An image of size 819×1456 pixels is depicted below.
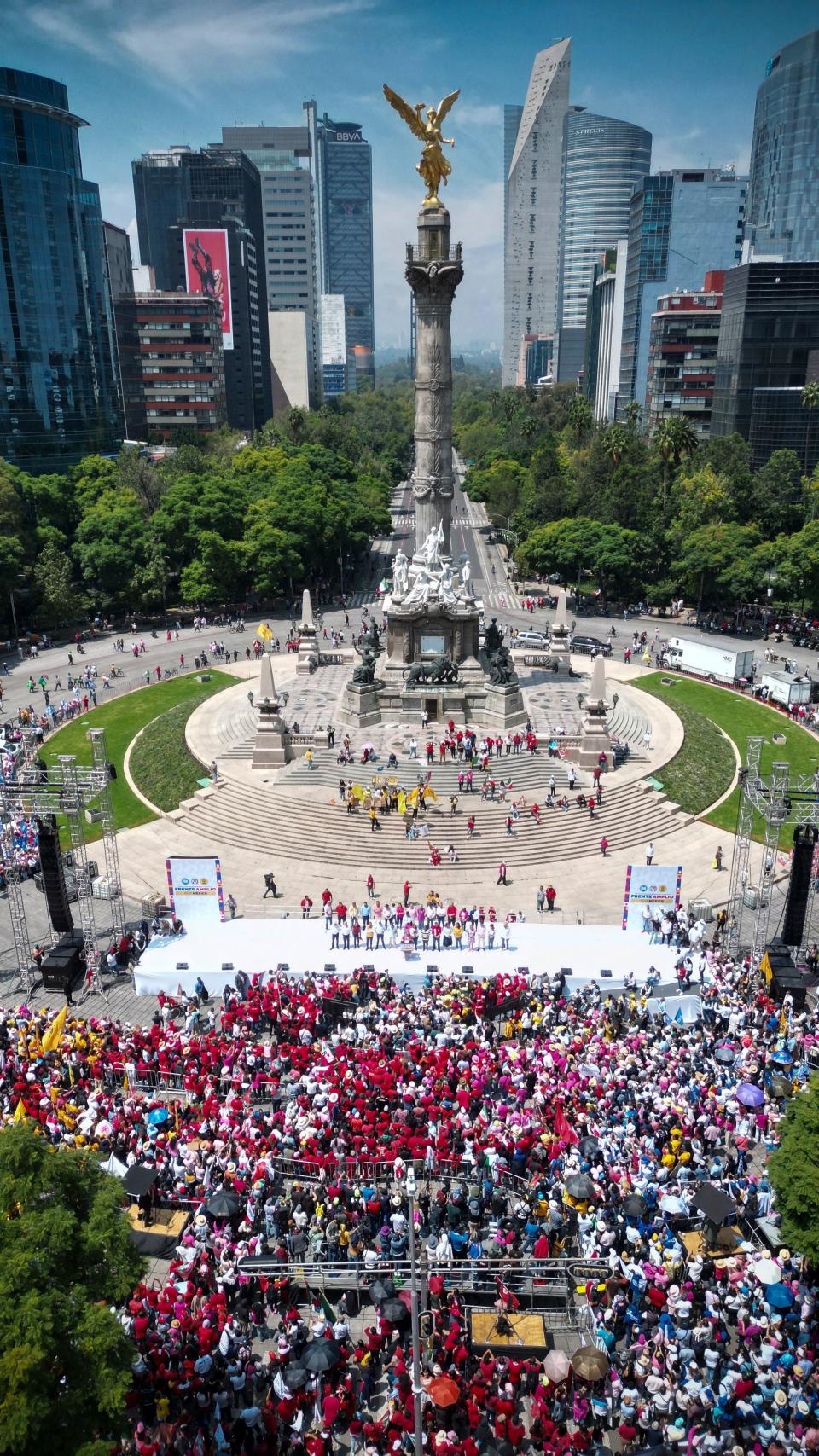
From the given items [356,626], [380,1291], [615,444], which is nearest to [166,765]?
[356,626]

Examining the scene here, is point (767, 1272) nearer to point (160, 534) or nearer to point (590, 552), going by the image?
point (590, 552)

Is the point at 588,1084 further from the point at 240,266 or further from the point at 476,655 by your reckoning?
the point at 240,266

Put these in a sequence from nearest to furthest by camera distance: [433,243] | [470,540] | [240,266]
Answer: [433,243], [470,540], [240,266]

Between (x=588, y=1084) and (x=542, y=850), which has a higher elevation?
(x=588, y=1084)

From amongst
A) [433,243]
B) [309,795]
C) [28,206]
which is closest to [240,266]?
[28,206]

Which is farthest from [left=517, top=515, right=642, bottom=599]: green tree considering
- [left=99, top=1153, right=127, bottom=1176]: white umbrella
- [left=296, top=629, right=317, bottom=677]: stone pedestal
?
[left=99, top=1153, right=127, bottom=1176]: white umbrella
